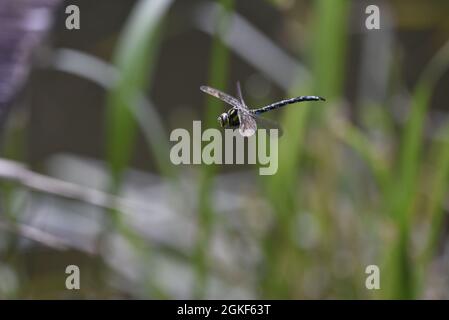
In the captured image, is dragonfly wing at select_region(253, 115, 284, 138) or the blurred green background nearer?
dragonfly wing at select_region(253, 115, 284, 138)

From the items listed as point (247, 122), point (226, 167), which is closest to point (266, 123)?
point (247, 122)

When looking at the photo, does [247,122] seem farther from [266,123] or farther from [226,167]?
[226,167]

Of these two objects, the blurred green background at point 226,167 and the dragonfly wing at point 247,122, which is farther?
the blurred green background at point 226,167

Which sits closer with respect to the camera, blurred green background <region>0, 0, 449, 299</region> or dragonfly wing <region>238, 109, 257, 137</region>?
dragonfly wing <region>238, 109, 257, 137</region>
